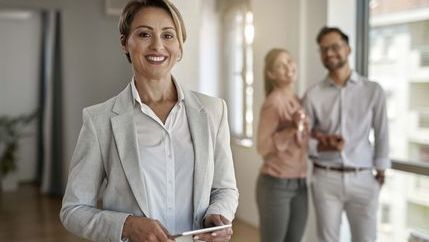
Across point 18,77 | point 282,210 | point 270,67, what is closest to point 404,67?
point 270,67

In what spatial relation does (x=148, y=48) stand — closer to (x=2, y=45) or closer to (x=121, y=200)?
(x=121, y=200)

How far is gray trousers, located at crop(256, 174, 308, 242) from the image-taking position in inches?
55.6

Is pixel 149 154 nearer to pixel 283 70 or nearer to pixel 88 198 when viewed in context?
pixel 88 198

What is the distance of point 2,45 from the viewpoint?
3107 millimetres

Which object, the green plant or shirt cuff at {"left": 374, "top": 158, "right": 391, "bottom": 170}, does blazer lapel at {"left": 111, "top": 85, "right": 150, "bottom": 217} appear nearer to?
shirt cuff at {"left": 374, "top": 158, "right": 391, "bottom": 170}

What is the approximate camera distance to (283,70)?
142cm

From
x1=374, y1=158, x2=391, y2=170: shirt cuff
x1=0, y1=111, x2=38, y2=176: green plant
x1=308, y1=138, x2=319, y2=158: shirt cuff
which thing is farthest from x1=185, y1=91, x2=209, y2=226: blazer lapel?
x1=0, y1=111, x2=38, y2=176: green plant

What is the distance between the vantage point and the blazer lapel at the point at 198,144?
2.18 feet

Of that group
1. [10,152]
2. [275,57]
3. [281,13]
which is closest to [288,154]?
[275,57]

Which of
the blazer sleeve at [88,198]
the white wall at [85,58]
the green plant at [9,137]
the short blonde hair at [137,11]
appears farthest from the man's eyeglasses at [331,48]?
the green plant at [9,137]

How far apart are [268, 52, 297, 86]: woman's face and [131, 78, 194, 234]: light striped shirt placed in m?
0.76

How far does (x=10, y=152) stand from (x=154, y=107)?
2.90 metres

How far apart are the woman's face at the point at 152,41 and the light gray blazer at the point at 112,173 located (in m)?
0.06

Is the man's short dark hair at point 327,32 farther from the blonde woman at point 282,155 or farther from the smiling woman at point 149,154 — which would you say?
the smiling woman at point 149,154
